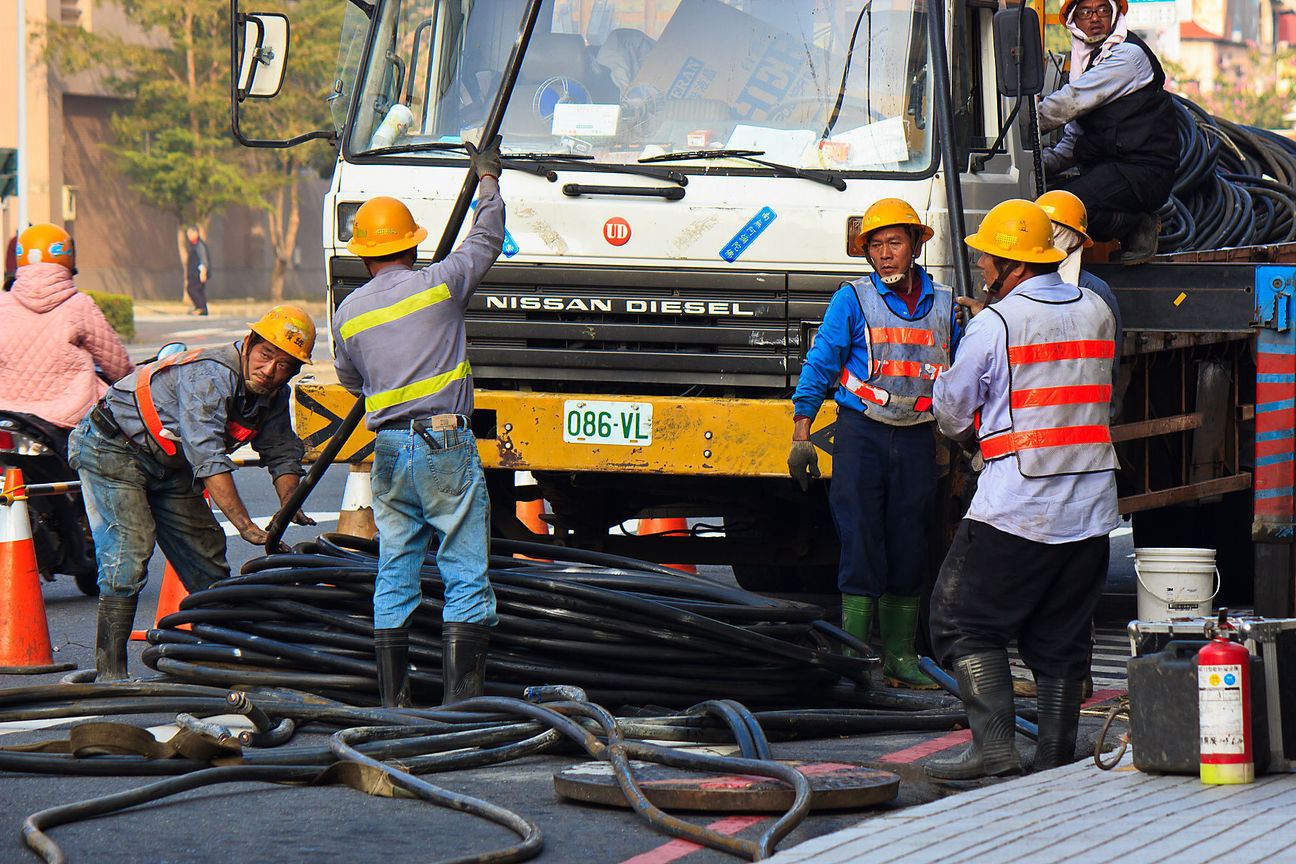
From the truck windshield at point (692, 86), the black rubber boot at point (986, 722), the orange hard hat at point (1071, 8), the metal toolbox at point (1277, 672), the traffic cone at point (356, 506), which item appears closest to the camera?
the metal toolbox at point (1277, 672)

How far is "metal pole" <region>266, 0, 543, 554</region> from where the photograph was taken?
6.64 m

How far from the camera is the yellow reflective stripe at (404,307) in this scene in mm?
6152

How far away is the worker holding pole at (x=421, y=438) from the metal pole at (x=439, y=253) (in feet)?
1.09

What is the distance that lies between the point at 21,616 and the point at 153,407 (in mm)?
1377

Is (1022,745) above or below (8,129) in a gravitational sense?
below

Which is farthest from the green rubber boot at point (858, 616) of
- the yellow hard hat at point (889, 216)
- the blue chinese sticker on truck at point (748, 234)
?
the blue chinese sticker on truck at point (748, 234)

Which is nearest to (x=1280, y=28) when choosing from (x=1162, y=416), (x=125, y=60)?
(x=125, y=60)

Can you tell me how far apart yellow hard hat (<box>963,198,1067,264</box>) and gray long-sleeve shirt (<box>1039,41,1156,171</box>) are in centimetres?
273

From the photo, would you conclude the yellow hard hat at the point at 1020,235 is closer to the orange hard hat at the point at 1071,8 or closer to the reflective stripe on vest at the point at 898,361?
the reflective stripe on vest at the point at 898,361

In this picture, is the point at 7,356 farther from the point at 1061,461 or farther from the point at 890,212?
the point at 1061,461

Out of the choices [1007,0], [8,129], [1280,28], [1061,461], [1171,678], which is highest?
[1280,28]

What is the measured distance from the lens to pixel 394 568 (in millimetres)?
6188

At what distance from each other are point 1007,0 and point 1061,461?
3.53 m

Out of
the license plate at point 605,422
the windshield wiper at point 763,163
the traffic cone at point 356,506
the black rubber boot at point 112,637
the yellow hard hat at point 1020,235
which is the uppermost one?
the windshield wiper at point 763,163
